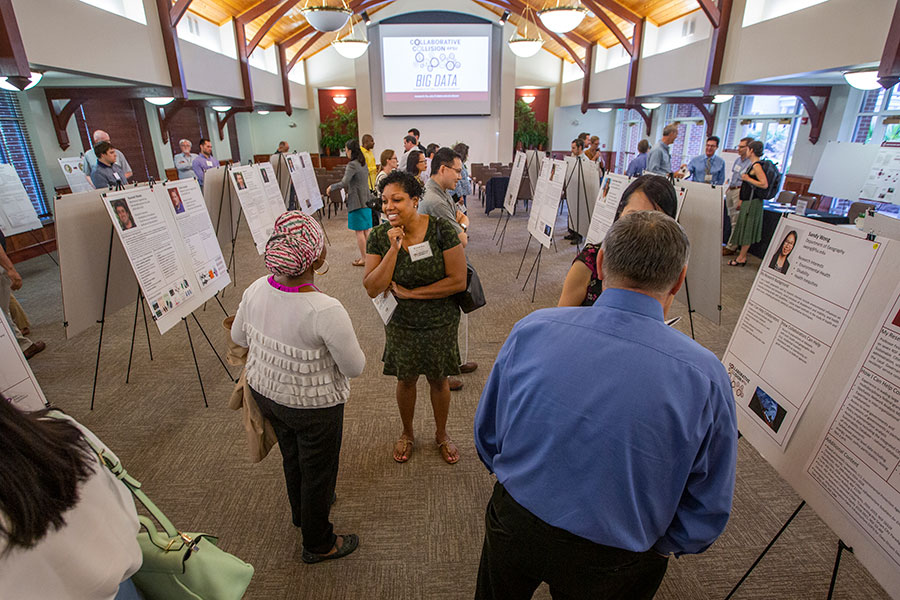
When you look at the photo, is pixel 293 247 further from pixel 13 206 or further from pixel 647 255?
pixel 13 206

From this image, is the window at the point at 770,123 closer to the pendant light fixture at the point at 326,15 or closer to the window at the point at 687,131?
the window at the point at 687,131

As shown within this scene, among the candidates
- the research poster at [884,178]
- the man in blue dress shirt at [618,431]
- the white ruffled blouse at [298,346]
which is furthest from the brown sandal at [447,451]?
the research poster at [884,178]

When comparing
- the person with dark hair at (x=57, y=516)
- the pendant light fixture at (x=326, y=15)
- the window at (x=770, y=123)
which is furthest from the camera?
the window at (x=770, y=123)

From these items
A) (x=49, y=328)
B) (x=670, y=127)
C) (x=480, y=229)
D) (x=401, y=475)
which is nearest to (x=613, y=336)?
(x=401, y=475)

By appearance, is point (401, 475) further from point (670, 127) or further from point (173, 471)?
point (670, 127)

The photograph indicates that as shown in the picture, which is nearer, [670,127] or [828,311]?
[828,311]

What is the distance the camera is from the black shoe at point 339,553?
188 centimetres

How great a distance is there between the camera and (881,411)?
1055 millimetres

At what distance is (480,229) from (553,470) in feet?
24.4

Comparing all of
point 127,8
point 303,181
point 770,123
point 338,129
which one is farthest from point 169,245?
point 338,129

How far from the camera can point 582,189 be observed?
5180 millimetres

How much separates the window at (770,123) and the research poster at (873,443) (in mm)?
9339

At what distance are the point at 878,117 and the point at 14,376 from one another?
9.72 meters

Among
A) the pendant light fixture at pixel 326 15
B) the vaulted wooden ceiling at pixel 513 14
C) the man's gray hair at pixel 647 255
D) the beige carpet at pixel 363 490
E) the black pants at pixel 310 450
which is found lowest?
the beige carpet at pixel 363 490
